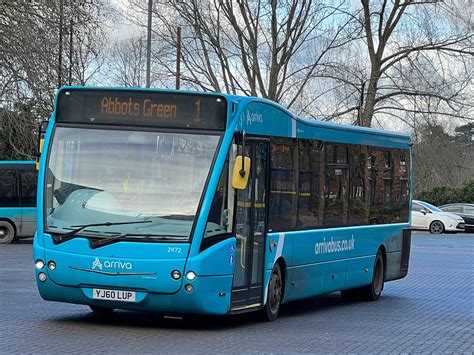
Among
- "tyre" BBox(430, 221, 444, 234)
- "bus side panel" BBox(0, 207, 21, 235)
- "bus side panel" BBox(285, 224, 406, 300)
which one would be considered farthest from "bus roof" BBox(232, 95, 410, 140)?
"tyre" BBox(430, 221, 444, 234)

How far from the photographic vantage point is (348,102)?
51469 mm

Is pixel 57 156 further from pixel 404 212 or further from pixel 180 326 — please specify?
pixel 404 212

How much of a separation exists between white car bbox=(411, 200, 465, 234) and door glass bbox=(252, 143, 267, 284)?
4027 centimetres

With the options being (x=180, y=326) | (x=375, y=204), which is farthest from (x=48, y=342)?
(x=375, y=204)

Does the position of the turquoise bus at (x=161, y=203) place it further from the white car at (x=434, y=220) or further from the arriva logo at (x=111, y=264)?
the white car at (x=434, y=220)

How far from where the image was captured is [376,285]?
18656 millimetres

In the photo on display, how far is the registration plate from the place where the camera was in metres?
11.9

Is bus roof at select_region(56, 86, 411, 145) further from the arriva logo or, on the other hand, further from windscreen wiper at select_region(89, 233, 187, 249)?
the arriva logo

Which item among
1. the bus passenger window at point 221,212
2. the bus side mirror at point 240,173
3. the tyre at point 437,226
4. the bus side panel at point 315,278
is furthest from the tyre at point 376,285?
the tyre at point 437,226

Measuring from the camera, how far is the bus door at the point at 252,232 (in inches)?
502

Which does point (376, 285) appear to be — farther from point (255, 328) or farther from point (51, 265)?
point (51, 265)

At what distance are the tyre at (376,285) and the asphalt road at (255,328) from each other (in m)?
0.29

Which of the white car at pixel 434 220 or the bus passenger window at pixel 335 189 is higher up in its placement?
the bus passenger window at pixel 335 189

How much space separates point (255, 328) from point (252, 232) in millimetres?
1178
